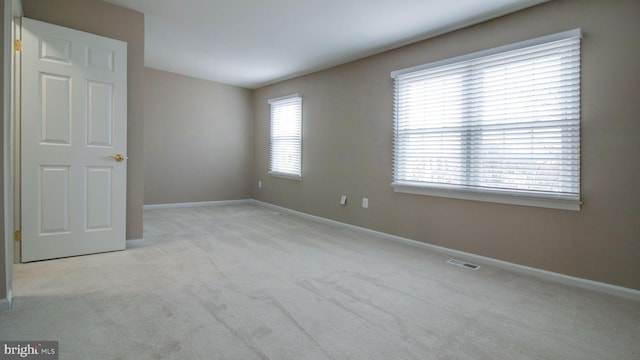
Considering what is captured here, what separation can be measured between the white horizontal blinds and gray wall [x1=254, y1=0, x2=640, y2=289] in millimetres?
760

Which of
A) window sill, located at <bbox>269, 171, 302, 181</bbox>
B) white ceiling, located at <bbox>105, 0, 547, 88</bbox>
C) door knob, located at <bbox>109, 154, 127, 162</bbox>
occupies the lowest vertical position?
window sill, located at <bbox>269, 171, 302, 181</bbox>

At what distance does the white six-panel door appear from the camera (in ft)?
9.80

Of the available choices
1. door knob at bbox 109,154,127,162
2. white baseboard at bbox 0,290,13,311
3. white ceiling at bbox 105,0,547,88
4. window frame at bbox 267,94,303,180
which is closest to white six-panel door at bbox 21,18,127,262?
door knob at bbox 109,154,127,162

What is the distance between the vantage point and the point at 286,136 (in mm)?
6219

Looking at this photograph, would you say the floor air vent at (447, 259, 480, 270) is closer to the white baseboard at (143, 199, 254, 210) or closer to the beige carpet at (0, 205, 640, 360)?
the beige carpet at (0, 205, 640, 360)

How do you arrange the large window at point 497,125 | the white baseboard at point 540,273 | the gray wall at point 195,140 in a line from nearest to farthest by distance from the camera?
the white baseboard at point 540,273 → the large window at point 497,125 → the gray wall at point 195,140

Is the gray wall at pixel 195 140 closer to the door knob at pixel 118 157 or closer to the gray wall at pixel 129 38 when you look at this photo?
the gray wall at pixel 129 38

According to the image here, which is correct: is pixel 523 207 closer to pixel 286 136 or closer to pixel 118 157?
pixel 118 157

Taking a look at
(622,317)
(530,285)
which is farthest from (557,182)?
(622,317)

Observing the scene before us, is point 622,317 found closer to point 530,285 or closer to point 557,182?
point 530,285

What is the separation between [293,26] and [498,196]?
276 cm

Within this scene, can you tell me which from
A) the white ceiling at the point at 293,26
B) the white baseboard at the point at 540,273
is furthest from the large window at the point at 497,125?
the white baseboard at the point at 540,273

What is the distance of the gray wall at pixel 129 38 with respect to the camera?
10.6 ft

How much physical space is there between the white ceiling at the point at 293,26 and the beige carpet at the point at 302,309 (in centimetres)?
241
